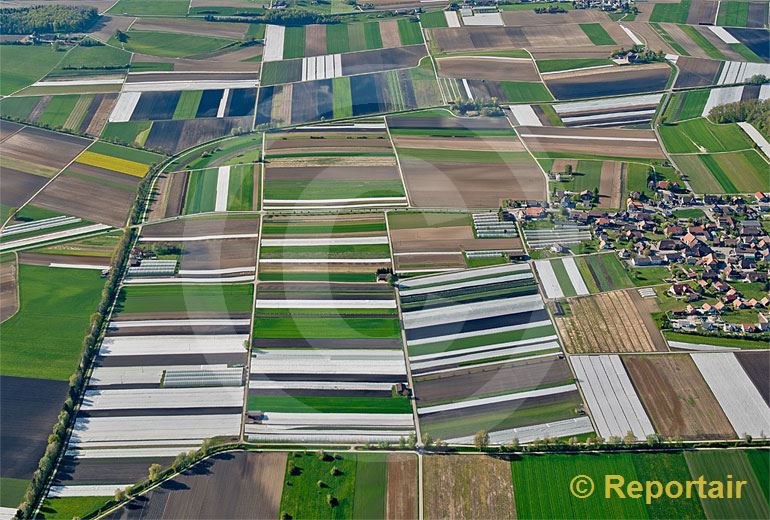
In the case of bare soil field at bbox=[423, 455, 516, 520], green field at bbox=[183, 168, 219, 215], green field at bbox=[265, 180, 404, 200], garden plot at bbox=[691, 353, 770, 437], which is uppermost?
green field at bbox=[183, 168, 219, 215]

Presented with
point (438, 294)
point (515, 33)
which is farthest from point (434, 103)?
point (438, 294)

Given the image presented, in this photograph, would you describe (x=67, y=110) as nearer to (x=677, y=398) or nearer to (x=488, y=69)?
(x=488, y=69)

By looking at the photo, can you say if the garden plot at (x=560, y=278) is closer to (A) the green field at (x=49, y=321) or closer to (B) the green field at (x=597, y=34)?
(A) the green field at (x=49, y=321)

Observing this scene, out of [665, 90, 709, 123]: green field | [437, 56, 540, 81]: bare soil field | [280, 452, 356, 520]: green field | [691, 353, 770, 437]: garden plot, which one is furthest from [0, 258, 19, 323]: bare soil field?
[665, 90, 709, 123]: green field

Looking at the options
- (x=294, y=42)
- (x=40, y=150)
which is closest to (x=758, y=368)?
(x=40, y=150)

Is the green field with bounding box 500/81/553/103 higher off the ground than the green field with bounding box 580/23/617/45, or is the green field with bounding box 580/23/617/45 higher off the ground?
the green field with bounding box 580/23/617/45

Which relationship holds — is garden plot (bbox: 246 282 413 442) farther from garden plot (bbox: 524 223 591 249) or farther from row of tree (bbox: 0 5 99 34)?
row of tree (bbox: 0 5 99 34)

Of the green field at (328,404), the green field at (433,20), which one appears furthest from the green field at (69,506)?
the green field at (433,20)

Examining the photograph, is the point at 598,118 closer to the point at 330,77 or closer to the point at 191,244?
the point at 330,77
